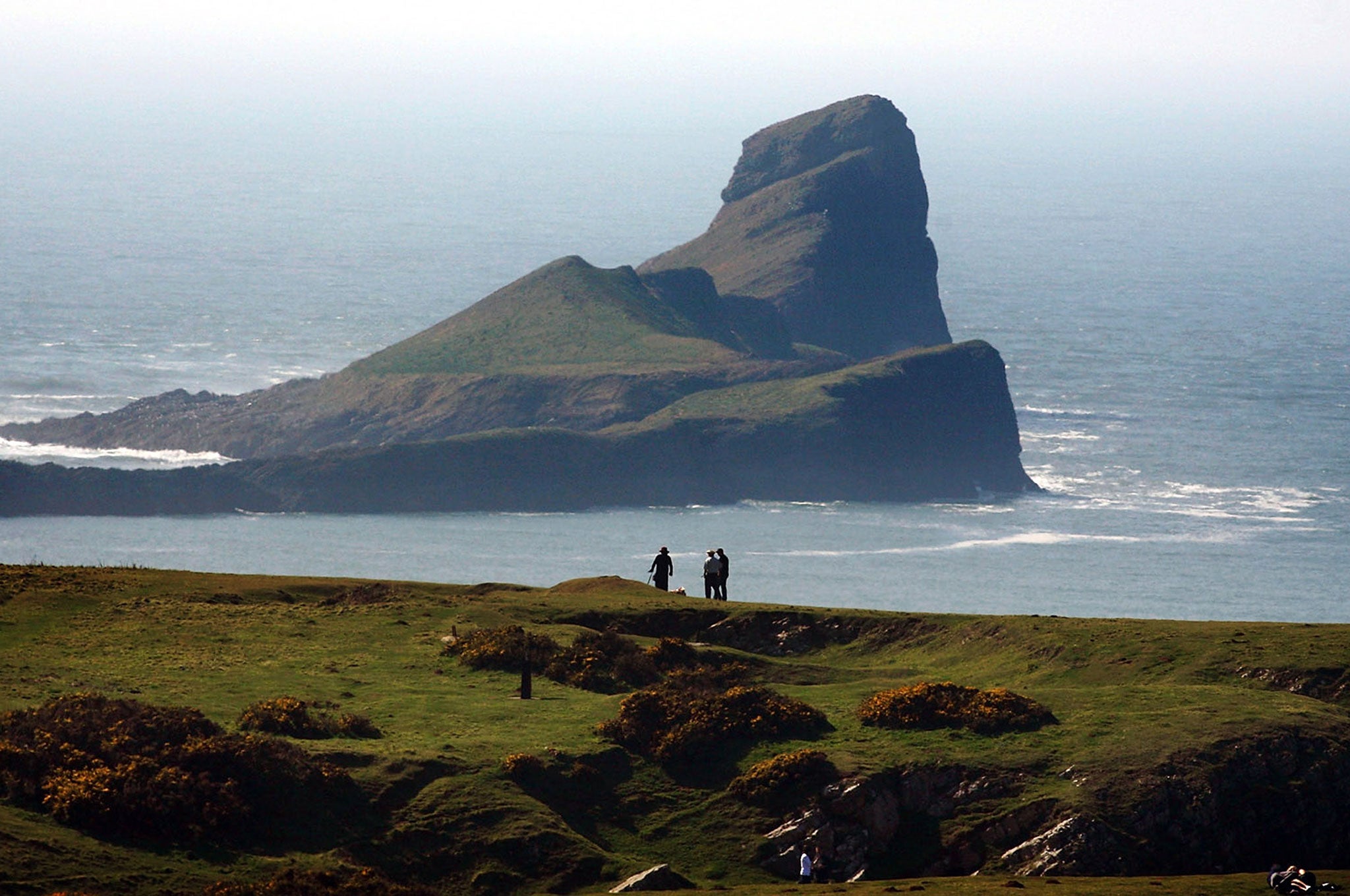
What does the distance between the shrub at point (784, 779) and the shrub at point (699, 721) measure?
7.54 ft

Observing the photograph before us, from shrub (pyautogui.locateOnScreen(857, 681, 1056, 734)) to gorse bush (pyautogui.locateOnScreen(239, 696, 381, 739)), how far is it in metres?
14.3

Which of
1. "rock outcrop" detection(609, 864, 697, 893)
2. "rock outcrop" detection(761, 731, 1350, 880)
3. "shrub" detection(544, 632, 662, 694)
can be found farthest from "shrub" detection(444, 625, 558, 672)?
"rock outcrop" detection(609, 864, 697, 893)

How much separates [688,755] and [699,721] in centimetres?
129

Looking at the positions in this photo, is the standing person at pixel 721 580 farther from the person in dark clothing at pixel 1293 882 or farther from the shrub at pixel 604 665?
the person in dark clothing at pixel 1293 882

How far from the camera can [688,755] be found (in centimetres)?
5947

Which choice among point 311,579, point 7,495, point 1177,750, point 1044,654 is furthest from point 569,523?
point 1177,750

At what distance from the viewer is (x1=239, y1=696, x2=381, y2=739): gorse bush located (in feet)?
191

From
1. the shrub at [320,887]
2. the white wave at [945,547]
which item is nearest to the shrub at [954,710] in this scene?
the shrub at [320,887]

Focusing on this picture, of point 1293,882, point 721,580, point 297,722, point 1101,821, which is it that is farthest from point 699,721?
point 721,580

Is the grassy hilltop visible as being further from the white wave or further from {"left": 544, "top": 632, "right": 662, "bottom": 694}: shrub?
the white wave

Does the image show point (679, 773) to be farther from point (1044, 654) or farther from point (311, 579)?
point (311, 579)

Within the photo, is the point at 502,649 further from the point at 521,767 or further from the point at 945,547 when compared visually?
the point at 945,547

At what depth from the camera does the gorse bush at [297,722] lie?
2291 inches

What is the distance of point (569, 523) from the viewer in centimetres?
19888
